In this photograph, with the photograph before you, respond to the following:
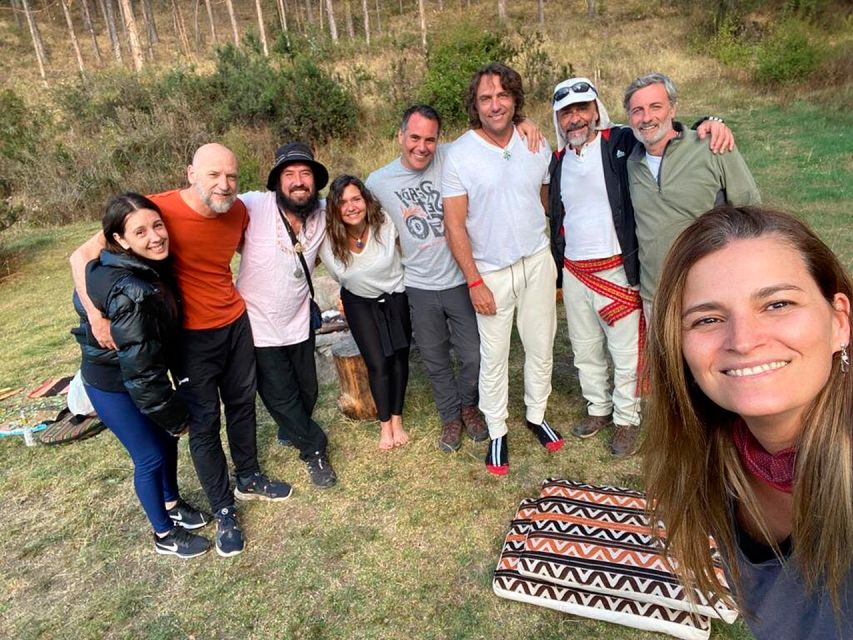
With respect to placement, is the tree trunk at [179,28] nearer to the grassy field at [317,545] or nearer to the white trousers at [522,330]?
the grassy field at [317,545]

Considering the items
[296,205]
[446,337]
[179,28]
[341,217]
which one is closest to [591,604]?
[446,337]

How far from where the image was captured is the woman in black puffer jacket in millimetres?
2258

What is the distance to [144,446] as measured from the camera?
264cm

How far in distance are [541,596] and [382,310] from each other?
5.61 feet

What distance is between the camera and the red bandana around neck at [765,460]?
3.92 feet

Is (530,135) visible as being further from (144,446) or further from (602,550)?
(144,446)

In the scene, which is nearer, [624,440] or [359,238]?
[359,238]

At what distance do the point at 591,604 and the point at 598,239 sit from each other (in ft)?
5.73

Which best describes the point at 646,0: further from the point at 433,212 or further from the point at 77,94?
the point at 433,212

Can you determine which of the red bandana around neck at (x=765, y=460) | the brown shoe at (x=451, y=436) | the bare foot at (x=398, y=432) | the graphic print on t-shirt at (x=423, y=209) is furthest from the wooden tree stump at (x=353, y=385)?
the red bandana around neck at (x=765, y=460)

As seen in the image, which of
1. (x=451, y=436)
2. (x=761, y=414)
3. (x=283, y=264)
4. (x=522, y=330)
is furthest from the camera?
(x=451, y=436)

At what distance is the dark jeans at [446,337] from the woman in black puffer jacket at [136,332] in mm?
1338

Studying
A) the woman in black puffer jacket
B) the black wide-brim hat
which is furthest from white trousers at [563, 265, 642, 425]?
the woman in black puffer jacket

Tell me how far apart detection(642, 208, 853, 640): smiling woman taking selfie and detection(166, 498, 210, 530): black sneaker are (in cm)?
261
